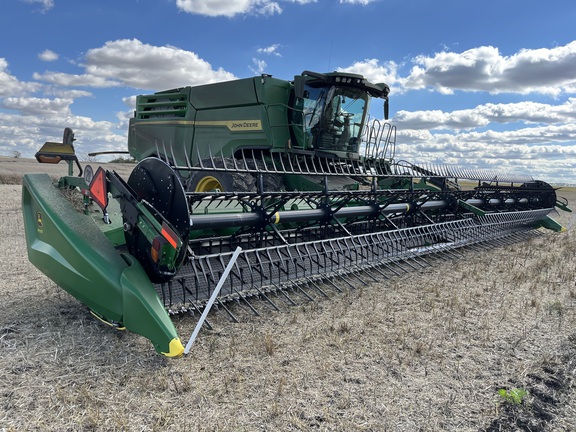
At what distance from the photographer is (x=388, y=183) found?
21.1ft

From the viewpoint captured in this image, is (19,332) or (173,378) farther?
(19,332)

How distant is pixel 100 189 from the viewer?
255 cm

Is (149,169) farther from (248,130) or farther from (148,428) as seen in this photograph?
(248,130)

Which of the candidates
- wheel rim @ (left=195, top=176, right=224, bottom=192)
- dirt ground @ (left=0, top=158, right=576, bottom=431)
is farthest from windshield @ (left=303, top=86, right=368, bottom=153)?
dirt ground @ (left=0, top=158, right=576, bottom=431)

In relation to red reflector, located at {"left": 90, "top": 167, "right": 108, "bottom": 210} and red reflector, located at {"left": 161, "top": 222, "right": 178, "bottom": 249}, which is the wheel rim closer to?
red reflector, located at {"left": 90, "top": 167, "right": 108, "bottom": 210}

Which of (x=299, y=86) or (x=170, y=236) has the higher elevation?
(x=299, y=86)

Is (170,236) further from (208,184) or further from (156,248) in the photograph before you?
(208,184)

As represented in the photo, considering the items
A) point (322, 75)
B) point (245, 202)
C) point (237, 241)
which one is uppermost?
point (322, 75)

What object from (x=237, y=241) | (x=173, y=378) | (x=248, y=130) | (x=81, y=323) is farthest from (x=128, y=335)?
(x=248, y=130)

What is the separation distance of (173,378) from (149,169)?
1.12 m

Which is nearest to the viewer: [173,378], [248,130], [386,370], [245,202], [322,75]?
[173,378]

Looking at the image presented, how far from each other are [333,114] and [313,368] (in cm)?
460

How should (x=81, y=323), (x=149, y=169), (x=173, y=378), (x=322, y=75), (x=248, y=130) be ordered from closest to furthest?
(x=173, y=378)
(x=149, y=169)
(x=81, y=323)
(x=322, y=75)
(x=248, y=130)

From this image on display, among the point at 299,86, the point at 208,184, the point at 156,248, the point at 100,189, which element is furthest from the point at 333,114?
the point at 156,248
